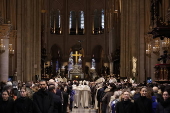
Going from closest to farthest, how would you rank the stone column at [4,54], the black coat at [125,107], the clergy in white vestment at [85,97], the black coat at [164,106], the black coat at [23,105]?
the black coat at [164,106] < the black coat at [23,105] < the black coat at [125,107] < the clergy in white vestment at [85,97] < the stone column at [4,54]

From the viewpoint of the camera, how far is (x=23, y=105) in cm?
967

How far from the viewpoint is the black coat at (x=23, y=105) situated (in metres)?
9.66

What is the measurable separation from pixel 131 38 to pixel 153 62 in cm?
Result: 874

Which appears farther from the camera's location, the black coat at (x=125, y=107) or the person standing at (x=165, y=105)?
the black coat at (x=125, y=107)

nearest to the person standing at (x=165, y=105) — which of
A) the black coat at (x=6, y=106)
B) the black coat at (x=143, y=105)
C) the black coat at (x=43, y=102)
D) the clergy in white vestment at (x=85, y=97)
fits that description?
the black coat at (x=143, y=105)

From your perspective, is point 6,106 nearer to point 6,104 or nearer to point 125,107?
point 6,104

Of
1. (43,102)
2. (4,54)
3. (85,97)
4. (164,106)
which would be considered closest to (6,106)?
(43,102)

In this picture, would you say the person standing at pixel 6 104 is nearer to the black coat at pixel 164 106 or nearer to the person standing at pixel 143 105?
the person standing at pixel 143 105

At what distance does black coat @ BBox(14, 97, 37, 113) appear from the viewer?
31.7ft

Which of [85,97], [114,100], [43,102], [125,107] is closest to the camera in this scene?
[125,107]

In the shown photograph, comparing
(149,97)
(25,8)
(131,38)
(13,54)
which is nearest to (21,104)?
(149,97)

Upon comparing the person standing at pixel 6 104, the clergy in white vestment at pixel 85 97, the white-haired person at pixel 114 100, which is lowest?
the clergy in white vestment at pixel 85 97

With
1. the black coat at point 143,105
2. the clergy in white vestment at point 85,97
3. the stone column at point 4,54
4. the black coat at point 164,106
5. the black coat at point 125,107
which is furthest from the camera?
the stone column at point 4,54

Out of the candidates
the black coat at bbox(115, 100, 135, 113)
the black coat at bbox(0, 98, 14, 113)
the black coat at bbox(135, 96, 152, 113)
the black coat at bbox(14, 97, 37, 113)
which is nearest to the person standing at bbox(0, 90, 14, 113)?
the black coat at bbox(0, 98, 14, 113)
